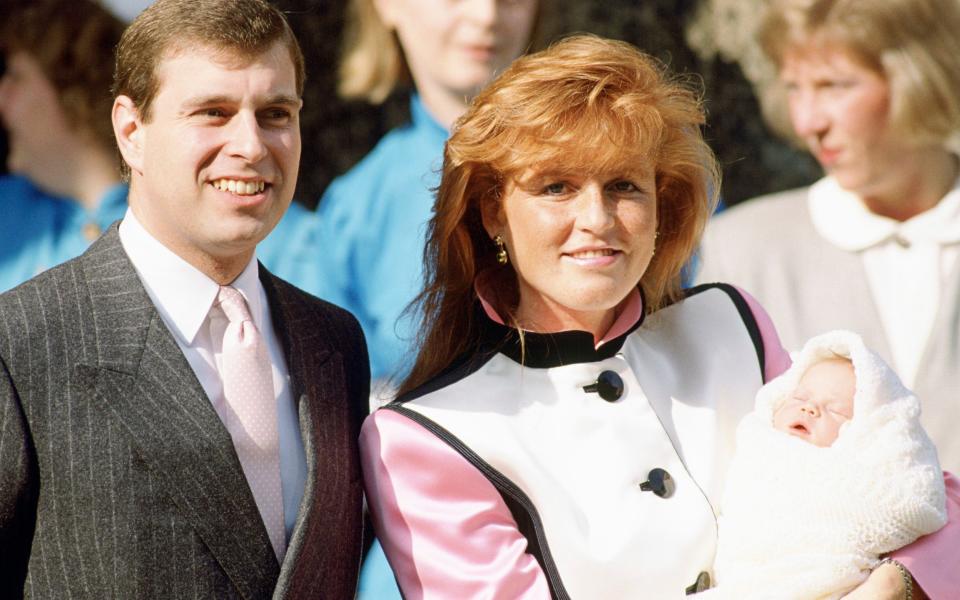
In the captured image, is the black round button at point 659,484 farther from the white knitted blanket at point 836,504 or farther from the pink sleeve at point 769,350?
the pink sleeve at point 769,350

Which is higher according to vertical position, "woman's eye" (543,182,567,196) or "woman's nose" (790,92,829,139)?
"woman's nose" (790,92,829,139)

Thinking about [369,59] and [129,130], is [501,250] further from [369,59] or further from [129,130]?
[369,59]

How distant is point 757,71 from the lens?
473cm

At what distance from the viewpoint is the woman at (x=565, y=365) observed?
2463mm

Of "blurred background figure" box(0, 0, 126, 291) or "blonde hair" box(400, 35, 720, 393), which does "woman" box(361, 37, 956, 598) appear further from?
"blurred background figure" box(0, 0, 126, 291)

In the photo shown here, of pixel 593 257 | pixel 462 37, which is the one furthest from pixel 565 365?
pixel 462 37

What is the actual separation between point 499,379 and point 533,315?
0.16 meters

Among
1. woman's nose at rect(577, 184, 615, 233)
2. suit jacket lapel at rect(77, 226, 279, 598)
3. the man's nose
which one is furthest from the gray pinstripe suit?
woman's nose at rect(577, 184, 615, 233)

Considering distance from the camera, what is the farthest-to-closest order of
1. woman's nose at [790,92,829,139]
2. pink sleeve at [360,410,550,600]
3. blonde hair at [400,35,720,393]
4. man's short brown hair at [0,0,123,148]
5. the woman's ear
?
woman's nose at [790,92,829,139] < man's short brown hair at [0,0,123,148] < the woman's ear < blonde hair at [400,35,720,393] < pink sleeve at [360,410,550,600]

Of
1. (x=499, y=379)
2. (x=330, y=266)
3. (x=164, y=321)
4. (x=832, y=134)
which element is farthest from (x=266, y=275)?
(x=832, y=134)

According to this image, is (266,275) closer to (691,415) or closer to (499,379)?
(499,379)

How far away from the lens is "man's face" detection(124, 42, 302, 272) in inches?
91.1

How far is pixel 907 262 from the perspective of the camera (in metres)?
4.46

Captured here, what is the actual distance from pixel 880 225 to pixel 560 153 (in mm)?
2263
